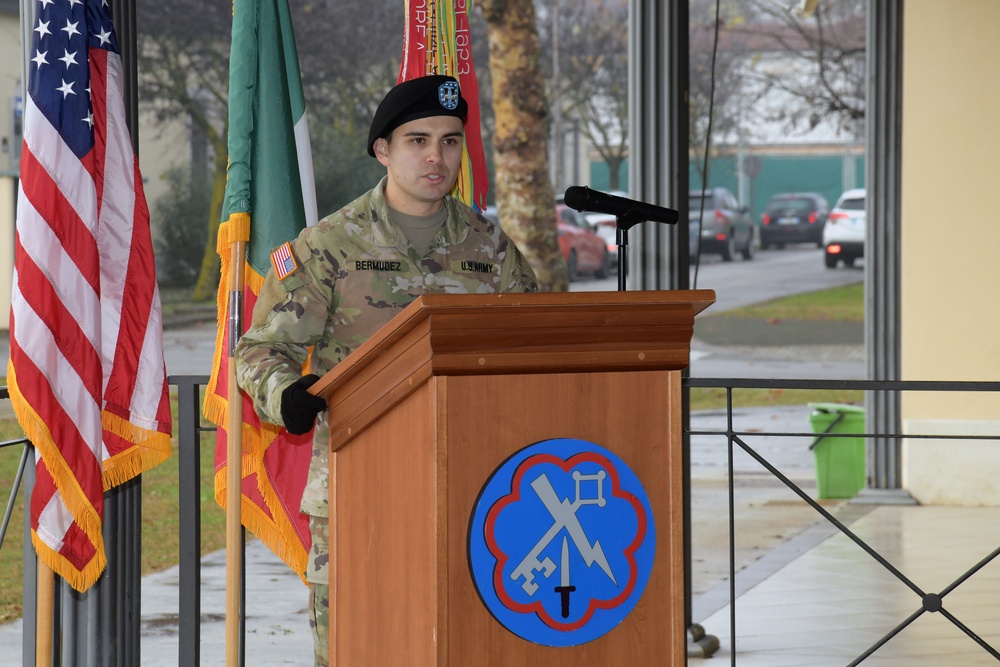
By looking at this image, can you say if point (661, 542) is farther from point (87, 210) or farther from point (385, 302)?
point (87, 210)

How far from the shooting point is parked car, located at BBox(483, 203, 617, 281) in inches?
912

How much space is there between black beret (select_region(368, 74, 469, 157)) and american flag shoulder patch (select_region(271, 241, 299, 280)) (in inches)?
12.0

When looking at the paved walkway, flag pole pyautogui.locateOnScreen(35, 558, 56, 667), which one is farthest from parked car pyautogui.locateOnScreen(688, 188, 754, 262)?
flag pole pyautogui.locateOnScreen(35, 558, 56, 667)

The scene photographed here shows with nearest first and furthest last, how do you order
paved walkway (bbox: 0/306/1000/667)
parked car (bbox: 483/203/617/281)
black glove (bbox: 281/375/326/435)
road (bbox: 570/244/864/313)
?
1. black glove (bbox: 281/375/326/435)
2. paved walkway (bbox: 0/306/1000/667)
3. parked car (bbox: 483/203/617/281)
4. road (bbox: 570/244/864/313)

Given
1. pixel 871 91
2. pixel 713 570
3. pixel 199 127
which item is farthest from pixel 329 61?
pixel 713 570

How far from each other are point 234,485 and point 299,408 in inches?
53.6

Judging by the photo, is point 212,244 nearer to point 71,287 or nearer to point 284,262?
point 71,287

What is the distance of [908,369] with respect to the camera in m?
8.32

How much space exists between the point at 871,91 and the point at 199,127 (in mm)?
14937

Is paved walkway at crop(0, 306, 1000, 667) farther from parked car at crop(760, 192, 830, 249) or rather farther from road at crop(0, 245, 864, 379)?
parked car at crop(760, 192, 830, 249)

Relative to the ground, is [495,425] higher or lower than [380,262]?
lower

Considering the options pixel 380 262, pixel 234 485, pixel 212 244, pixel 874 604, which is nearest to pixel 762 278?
pixel 212 244

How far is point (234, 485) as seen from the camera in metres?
3.34

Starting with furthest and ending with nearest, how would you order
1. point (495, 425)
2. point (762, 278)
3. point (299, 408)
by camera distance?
1. point (762, 278)
2. point (299, 408)
3. point (495, 425)
